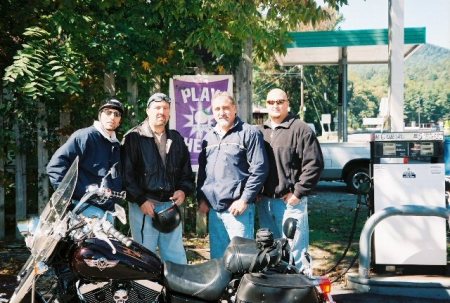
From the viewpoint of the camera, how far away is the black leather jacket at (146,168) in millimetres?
4168

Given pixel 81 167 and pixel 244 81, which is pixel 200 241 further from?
pixel 81 167

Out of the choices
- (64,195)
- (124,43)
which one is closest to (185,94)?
(124,43)

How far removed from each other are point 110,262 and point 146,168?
1.38 m

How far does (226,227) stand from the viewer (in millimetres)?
4262

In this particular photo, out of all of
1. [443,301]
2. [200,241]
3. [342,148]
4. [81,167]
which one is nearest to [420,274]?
[443,301]

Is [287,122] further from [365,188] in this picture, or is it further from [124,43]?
[124,43]

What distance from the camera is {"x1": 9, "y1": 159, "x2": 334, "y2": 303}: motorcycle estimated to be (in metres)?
2.85

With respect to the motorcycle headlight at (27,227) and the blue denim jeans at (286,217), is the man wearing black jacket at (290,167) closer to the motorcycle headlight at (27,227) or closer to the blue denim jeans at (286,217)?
the blue denim jeans at (286,217)

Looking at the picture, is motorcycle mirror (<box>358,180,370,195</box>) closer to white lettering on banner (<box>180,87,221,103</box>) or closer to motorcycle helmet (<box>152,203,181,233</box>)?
motorcycle helmet (<box>152,203,181,233</box>)

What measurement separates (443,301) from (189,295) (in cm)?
275

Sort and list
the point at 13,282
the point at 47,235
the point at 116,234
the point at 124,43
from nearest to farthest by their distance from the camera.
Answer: the point at 116,234 < the point at 47,235 < the point at 13,282 < the point at 124,43

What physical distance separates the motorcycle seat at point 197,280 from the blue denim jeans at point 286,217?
137 centimetres

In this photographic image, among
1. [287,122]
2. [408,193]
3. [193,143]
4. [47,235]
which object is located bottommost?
[408,193]

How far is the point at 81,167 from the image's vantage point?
405cm
